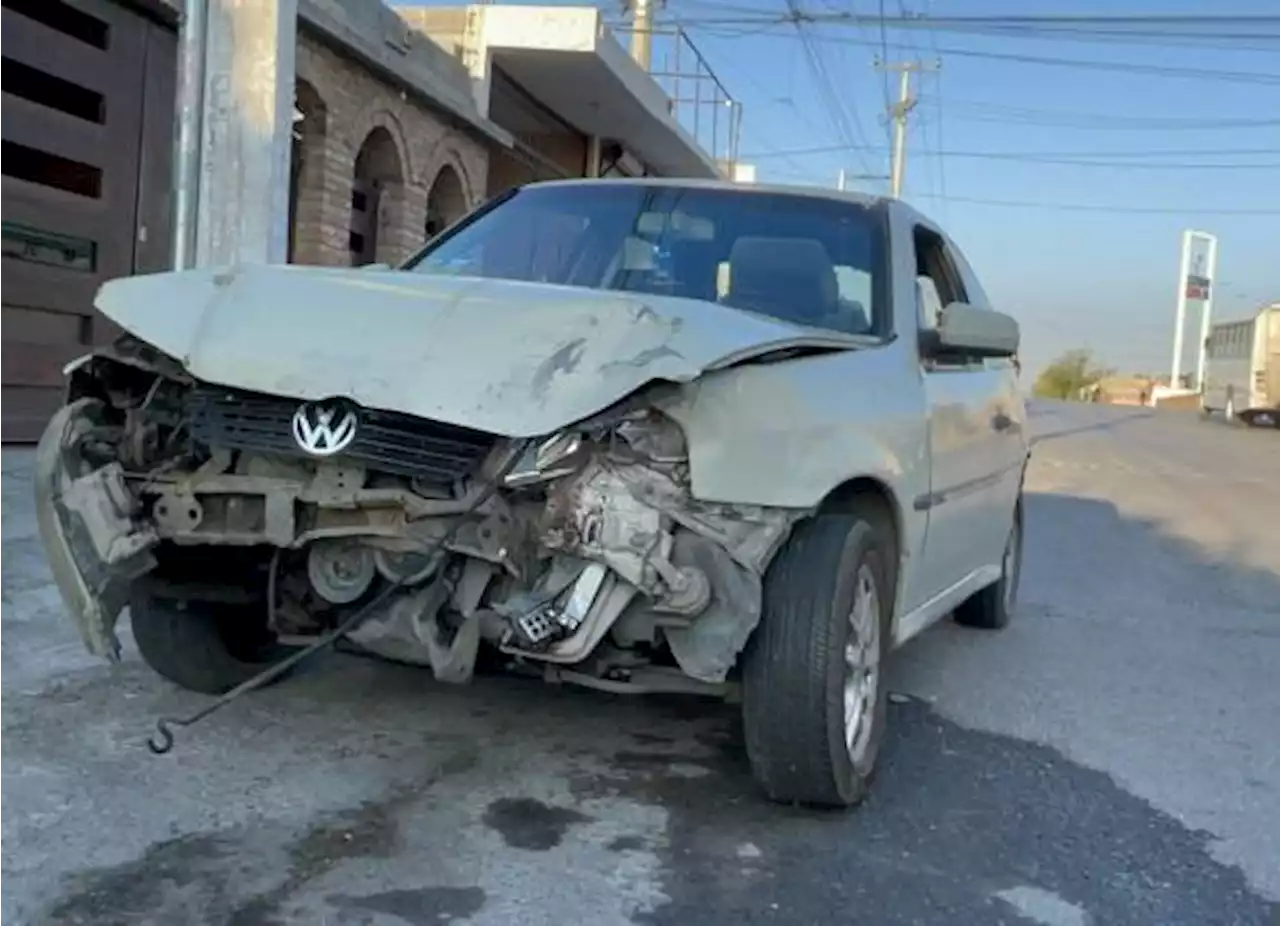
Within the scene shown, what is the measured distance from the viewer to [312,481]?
372 cm

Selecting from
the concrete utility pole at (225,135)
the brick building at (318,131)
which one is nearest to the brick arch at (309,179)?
the brick building at (318,131)

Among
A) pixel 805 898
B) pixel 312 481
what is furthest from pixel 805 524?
pixel 312 481

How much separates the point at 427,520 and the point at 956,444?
2.24 m

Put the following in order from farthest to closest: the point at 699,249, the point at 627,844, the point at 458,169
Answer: the point at 458,169
the point at 699,249
the point at 627,844

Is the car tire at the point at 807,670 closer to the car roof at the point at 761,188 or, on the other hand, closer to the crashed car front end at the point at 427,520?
the crashed car front end at the point at 427,520

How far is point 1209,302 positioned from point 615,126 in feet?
222

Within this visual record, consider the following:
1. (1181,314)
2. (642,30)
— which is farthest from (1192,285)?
(642,30)

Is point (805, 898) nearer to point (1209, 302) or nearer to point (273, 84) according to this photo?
point (273, 84)

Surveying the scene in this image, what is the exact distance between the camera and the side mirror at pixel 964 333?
4.87m

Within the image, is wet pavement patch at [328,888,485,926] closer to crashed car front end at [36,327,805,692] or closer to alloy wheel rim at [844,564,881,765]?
crashed car front end at [36,327,805,692]

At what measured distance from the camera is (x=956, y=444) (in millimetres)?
5152

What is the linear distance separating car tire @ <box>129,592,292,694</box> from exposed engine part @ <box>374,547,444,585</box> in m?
0.97

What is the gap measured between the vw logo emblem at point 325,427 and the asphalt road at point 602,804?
0.97 metres

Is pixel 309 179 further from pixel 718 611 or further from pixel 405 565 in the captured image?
pixel 718 611
